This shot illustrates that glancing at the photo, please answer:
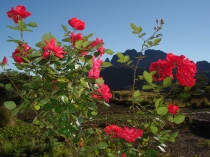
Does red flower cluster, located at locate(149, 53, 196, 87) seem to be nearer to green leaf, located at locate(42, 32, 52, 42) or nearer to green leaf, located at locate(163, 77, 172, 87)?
green leaf, located at locate(163, 77, 172, 87)

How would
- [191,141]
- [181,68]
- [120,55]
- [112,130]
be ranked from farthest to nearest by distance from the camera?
[191,141] → [112,130] → [120,55] → [181,68]

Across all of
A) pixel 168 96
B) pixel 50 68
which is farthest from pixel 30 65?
pixel 168 96

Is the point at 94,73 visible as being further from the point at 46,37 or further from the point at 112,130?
the point at 112,130

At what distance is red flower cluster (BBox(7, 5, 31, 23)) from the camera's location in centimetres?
223

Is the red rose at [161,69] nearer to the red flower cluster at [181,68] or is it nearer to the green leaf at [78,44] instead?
the red flower cluster at [181,68]

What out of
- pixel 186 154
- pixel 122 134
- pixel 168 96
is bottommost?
pixel 186 154

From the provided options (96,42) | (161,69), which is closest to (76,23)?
(96,42)

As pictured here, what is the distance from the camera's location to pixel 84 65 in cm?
223

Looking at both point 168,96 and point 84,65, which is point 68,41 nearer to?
point 84,65

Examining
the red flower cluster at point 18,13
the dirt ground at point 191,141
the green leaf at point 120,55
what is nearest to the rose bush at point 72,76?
the red flower cluster at point 18,13

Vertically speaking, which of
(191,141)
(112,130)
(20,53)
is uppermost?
(20,53)

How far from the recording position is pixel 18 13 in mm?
2227

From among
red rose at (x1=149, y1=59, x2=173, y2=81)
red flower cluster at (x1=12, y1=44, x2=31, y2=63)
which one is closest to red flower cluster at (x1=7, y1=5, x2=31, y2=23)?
red flower cluster at (x1=12, y1=44, x2=31, y2=63)

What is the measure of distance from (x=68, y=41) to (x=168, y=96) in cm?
90
